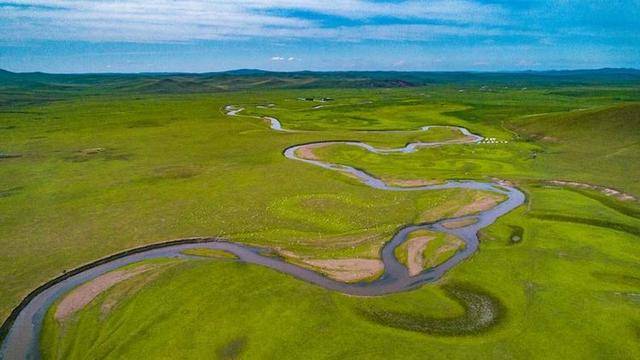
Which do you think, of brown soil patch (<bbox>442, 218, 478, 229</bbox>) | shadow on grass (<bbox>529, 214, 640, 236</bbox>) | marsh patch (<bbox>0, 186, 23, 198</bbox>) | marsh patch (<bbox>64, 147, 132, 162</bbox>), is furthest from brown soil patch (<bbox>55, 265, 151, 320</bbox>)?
marsh patch (<bbox>64, 147, 132, 162</bbox>)

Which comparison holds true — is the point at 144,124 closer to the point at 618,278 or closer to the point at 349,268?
the point at 349,268

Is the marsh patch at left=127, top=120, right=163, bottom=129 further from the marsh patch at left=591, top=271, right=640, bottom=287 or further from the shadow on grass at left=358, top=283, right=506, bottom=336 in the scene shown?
the marsh patch at left=591, top=271, right=640, bottom=287

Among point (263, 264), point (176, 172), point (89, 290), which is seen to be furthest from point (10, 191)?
point (263, 264)

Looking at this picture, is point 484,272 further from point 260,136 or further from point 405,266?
point 260,136

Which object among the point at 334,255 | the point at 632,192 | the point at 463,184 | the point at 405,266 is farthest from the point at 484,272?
the point at 632,192

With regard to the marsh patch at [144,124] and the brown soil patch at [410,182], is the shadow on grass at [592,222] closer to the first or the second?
the brown soil patch at [410,182]
